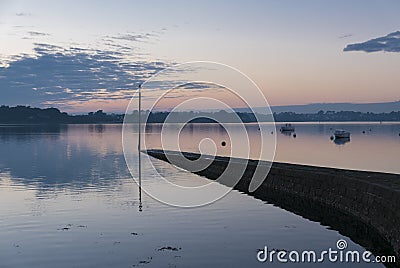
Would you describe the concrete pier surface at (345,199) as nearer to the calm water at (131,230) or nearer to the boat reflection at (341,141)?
the calm water at (131,230)

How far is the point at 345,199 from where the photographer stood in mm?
31766

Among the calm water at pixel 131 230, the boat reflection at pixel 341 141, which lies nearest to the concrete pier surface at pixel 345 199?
the calm water at pixel 131 230

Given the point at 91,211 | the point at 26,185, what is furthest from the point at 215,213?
the point at 26,185

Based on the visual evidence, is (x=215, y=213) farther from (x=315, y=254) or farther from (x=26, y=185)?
(x=26, y=185)

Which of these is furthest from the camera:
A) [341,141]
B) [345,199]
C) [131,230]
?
[341,141]

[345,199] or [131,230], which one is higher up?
[345,199]

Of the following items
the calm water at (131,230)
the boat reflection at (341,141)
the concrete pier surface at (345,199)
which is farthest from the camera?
the boat reflection at (341,141)

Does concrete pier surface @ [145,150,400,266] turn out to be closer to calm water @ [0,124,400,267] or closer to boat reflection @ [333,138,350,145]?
calm water @ [0,124,400,267]

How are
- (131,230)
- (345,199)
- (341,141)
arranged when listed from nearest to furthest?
1. (131,230)
2. (345,199)
3. (341,141)

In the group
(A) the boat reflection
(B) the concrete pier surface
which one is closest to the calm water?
(B) the concrete pier surface

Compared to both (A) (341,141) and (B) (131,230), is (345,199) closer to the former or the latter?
(B) (131,230)

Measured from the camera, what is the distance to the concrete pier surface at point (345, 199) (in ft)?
79.3

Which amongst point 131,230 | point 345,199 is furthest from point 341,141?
point 131,230

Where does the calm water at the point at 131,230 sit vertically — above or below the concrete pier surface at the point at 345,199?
below
